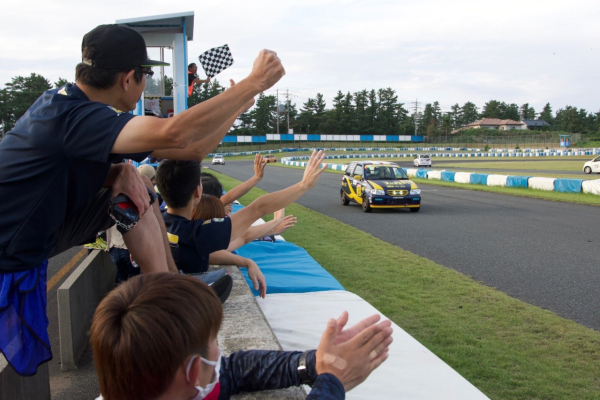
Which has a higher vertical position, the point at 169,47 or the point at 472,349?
the point at 169,47

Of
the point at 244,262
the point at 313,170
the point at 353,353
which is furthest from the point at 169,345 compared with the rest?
the point at 244,262

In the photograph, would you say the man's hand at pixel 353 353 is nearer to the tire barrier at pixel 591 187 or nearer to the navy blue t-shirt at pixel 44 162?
the navy blue t-shirt at pixel 44 162

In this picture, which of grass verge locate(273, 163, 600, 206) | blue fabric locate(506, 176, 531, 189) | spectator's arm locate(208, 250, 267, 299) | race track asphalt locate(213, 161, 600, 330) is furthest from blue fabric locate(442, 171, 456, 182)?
spectator's arm locate(208, 250, 267, 299)

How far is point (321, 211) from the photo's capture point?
577 inches

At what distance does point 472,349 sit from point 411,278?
7.94 feet

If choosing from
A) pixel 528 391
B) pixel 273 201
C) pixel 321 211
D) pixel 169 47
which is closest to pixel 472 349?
pixel 528 391

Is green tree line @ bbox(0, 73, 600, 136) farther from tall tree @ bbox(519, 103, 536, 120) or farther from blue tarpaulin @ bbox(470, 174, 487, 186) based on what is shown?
blue tarpaulin @ bbox(470, 174, 487, 186)

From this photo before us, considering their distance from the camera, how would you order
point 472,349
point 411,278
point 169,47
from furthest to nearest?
point 169,47 → point 411,278 → point 472,349

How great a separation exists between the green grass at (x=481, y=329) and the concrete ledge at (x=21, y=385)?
2.82m

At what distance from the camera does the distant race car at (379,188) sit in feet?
46.6

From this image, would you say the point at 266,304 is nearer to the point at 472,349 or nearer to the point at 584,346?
the point at 472,349

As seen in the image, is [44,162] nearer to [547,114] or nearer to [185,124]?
[185,124]

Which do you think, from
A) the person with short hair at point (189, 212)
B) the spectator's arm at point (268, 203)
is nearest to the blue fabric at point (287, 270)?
the person with short hair at point (189, 212)

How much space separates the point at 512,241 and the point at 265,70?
856 cm
